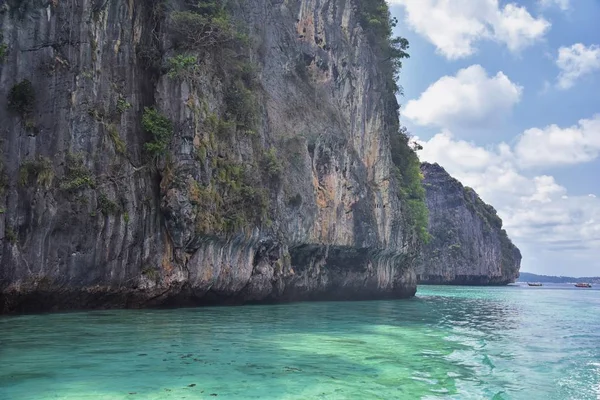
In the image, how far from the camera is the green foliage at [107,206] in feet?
54.8

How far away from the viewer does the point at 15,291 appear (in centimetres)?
1435

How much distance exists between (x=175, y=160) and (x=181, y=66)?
355 centimetres

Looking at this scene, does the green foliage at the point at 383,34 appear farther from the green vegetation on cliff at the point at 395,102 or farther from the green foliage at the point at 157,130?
the green foliage at the point at 157,130

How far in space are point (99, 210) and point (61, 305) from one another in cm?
310

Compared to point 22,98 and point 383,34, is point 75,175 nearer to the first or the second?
point 22,98

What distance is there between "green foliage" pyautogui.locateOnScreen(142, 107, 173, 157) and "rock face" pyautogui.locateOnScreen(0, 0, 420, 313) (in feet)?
0.17

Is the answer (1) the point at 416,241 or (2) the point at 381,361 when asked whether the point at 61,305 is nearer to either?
(2) the point at 381,361

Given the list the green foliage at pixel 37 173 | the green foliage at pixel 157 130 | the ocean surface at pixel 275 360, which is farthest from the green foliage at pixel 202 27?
the ocean surface at pixel 275 360

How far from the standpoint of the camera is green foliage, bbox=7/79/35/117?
15070 millimetres

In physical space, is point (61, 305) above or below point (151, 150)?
below

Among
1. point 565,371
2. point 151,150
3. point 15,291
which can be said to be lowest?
point 565,371

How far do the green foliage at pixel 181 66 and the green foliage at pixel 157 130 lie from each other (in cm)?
167

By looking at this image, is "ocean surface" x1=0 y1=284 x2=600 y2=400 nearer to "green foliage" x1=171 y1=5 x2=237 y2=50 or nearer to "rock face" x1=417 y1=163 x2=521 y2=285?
"green foliage" x1=171 y1=5 x2=237 y2=50

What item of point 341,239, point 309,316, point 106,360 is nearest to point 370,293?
point 341,239
